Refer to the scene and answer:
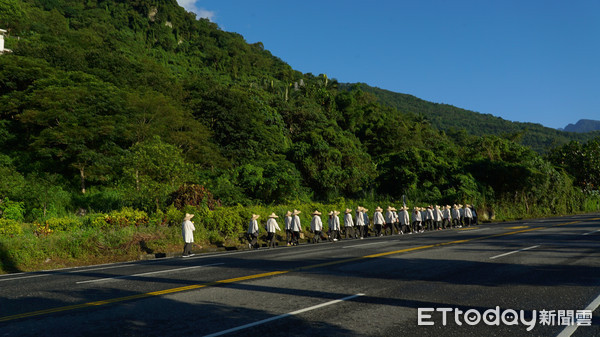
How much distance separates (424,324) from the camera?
538cm

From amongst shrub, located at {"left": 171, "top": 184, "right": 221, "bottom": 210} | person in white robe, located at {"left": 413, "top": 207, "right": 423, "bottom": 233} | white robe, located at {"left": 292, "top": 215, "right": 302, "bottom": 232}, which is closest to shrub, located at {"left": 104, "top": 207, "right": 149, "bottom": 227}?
shrub, located at {"left": 171, "top": 184, "right": 221, "bottom": 210}

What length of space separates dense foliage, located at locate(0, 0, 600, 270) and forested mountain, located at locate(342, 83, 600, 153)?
93.9 metres

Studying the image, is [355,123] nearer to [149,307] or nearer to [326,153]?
[326,153]

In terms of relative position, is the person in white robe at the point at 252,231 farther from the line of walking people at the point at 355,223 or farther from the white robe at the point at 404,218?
the white robe at the point at 404,218

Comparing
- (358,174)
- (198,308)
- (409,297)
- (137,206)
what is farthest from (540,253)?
(358,174)

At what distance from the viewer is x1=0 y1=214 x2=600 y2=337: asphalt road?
5207mm

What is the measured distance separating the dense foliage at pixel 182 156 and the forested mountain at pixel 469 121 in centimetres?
9386

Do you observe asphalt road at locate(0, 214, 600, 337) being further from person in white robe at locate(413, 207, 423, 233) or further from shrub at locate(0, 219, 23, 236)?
person in white robe at locate(413, 207, 423, 233)

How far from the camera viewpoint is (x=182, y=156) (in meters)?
39.8

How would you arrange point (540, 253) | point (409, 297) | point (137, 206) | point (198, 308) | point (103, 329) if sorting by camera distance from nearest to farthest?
1. point (103, 329)
2. point (198, 308)
3. point (409, 297)
4. point (540, 253)
5. point (137, 206)

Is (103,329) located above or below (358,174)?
below

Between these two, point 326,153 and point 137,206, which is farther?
point 326,153

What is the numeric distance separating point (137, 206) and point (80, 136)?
15673mm

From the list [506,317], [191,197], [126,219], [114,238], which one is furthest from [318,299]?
[191,197]
